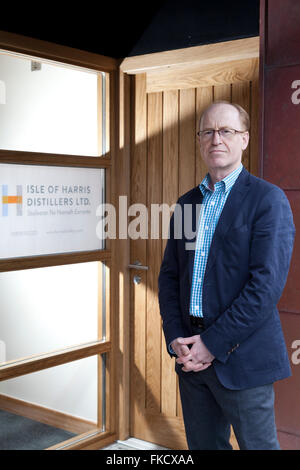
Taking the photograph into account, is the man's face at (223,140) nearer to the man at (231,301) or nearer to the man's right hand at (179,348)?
the man at (231,301)

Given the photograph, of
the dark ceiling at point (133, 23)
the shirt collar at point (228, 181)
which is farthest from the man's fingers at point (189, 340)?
the dark ceiling at point (133, 23)

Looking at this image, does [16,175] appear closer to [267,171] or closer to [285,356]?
[267,171]

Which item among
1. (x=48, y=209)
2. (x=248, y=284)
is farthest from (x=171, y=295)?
(x=48, y=209)

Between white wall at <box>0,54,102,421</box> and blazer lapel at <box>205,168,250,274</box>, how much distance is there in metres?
1.44

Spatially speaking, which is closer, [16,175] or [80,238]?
[16,175]

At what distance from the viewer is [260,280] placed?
196 centimetres

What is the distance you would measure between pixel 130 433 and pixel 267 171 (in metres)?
2.11

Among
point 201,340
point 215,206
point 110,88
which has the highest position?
point 110,88

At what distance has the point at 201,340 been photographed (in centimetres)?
205

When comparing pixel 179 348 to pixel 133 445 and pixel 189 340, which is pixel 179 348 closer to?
pixel 189 340

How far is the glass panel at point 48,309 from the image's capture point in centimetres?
314

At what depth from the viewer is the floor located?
3619 millimetres

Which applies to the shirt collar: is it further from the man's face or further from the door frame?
the door frame
